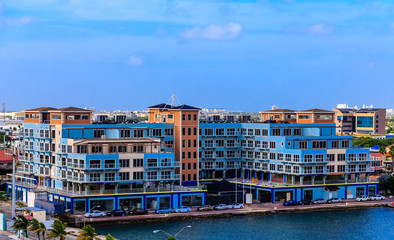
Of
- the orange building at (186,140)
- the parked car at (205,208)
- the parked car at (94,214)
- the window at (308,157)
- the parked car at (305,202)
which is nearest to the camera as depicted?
the parked car at (94,214)

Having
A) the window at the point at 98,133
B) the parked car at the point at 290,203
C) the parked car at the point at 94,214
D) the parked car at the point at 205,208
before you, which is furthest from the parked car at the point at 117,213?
the parked car at the point at 290,203

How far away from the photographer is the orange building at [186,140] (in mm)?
100125

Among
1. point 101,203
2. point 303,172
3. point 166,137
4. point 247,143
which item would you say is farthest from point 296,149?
point 101,203

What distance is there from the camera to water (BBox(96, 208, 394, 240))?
3019 inches

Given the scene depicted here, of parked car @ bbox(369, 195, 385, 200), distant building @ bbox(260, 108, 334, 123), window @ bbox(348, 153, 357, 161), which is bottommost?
parked car @ bbox(369, 195, 385, 200)

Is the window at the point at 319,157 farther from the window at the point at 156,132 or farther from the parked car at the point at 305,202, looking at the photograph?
the window at the point at 156,132

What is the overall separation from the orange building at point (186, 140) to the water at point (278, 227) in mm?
15078

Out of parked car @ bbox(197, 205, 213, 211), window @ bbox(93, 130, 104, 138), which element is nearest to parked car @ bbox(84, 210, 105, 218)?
window @ bbox(93, 130, 104, 138)

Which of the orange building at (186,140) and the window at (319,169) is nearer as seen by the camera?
the orange building at (186,140)

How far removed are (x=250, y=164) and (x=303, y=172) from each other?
38.3ft

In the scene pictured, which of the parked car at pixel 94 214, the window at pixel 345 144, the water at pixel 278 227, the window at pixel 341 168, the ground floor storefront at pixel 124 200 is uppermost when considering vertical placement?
the window at pixel 345 144

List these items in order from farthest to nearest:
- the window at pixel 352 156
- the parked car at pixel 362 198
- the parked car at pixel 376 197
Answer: the window at pixel 352 156, the parked car at pixel 376 197, the parked car at pixel 362 198

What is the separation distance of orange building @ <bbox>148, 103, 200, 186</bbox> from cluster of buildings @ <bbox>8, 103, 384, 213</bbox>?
0.48 feet

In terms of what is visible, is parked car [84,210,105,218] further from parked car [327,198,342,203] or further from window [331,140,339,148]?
window [331,140,339,148]
